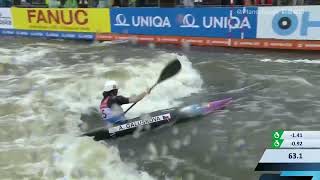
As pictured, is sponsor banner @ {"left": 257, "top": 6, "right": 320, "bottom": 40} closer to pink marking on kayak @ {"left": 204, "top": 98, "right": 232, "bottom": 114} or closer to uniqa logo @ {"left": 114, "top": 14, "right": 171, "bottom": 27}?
uniqa logo @ {"left": 114, "top": 14, "right": 171, "bottom": 27}

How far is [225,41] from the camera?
15.8 metres

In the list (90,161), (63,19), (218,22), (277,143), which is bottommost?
(90,161)

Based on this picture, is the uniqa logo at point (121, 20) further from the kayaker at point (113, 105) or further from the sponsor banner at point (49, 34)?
the kayaker at point (113, 105)

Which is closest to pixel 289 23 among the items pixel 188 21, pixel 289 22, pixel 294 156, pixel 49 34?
pixel 289 22

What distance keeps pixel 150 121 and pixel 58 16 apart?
39.9 feet

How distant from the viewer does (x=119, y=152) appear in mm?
8375

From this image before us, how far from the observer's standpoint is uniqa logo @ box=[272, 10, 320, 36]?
14234 millimetres

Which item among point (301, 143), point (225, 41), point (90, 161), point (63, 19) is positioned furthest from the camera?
point (63, 19)

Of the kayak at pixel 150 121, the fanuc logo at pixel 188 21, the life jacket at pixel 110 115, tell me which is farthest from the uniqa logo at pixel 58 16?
the kayak at pixel 150 121

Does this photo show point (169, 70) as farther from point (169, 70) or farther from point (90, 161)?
point (90, 161)

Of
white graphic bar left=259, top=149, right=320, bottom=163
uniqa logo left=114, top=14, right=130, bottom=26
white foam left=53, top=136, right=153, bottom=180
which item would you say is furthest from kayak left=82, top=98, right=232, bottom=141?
uniqa logo left=114, top=14, right=130, bottom=26

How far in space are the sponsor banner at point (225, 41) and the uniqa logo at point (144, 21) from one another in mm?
438

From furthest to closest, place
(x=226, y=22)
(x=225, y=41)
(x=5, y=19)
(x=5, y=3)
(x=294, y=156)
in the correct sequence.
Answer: (x=5, y=3) → (x=5, y=19) → (x=225, y=41) → (x=226, y=22) → (x=294, y=156)

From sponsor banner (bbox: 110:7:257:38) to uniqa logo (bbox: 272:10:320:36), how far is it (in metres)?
0.73
